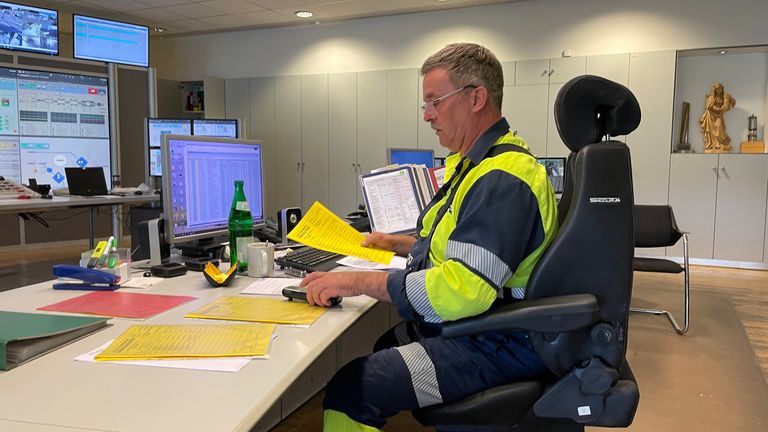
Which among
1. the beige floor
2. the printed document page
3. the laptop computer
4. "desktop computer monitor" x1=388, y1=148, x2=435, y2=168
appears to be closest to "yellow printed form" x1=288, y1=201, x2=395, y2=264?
the printed document page

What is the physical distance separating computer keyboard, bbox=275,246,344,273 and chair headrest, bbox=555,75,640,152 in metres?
0.84

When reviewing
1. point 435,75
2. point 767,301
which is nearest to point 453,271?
point 435,75

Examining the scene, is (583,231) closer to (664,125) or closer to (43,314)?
(43,314)

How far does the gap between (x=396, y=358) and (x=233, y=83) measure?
6.85m

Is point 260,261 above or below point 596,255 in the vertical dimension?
below

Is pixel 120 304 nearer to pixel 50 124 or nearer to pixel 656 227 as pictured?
pixel 656 227

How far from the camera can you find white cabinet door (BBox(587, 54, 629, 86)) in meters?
5.57

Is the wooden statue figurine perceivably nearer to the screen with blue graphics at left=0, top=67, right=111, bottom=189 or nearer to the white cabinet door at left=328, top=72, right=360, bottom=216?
the white cabinet door at left=328, top=72, right=360, bottom=216

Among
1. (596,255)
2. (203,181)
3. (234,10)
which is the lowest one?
→ (596,255)

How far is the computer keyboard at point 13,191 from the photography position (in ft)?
13.4

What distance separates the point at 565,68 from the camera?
19.0ft

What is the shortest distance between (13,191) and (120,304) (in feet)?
11.8

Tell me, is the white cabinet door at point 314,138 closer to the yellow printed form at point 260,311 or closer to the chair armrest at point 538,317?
the yellow printed form at point 260,311

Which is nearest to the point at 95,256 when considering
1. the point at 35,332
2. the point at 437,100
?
the point at 35,332
